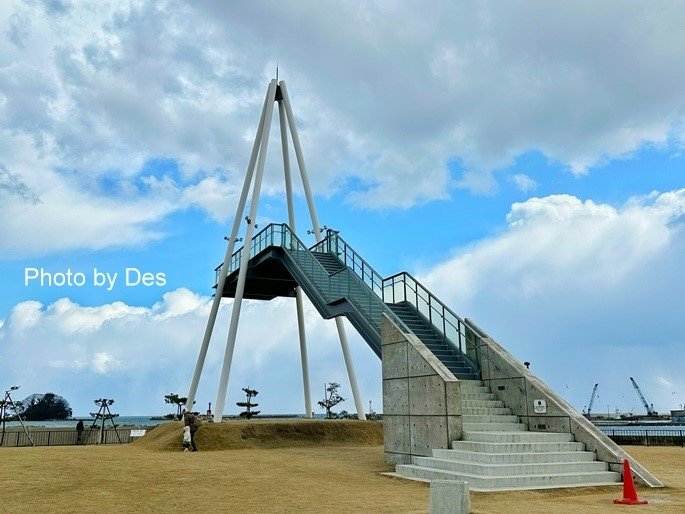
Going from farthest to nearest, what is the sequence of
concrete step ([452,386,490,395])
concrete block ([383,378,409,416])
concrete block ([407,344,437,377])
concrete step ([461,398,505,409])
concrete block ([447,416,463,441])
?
concrete step ([452,386,490,395]) → concrete step ([461,398,505,409]) → concrete block ([383,378,409,416]) → concrete block ([407,344,437,377]) → concrete block ([447,416,463,441])

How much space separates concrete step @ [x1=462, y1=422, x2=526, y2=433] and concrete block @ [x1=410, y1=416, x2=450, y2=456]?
78cm

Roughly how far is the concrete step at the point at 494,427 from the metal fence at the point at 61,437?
27.5m

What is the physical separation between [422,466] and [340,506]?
193 inches

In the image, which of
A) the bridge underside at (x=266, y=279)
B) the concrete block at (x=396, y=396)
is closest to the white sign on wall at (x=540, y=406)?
the concrete block at (x=396, y=396)

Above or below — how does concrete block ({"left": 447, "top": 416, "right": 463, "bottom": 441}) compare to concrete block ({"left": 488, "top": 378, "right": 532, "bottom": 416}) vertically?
below

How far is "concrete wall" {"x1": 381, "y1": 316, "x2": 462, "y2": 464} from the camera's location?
50.6 feet

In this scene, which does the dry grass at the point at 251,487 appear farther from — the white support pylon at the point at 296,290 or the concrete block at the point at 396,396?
the white support pylon at the point at 296,290

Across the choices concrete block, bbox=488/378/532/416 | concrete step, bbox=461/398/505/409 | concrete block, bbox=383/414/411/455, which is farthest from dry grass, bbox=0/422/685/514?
concrete block, bbox=488/378/532/416

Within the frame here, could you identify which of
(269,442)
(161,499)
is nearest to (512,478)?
(161,499)

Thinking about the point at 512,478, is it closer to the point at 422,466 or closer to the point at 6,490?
the point at 422,466

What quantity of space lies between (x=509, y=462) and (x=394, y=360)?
487cm

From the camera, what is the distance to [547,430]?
16438 mm

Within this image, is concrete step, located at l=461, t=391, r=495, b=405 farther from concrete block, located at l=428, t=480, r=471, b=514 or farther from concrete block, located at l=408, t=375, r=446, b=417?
concrete block, located at l=428, t=480, r=471, b=514

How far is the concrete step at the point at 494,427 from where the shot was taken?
53.2ft
